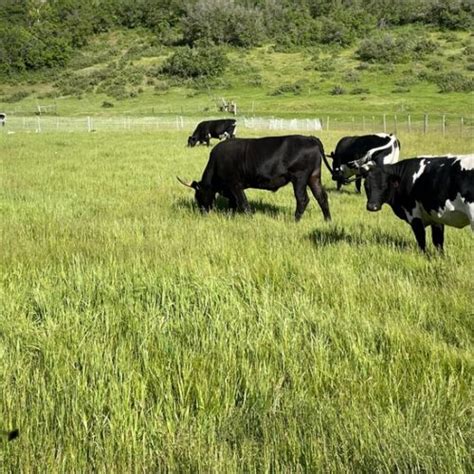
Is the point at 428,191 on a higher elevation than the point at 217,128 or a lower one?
higher

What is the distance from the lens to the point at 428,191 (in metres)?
6.28

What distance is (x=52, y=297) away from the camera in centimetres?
450

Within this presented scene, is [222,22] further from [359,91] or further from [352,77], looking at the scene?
[359,91]

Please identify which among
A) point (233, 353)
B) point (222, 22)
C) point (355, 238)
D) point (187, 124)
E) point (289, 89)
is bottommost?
point (187, 124)

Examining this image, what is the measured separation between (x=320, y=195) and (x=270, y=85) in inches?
2383

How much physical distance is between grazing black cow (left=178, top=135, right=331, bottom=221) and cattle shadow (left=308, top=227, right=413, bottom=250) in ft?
4.96

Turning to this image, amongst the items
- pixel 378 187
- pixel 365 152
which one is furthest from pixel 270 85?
pixel 378 187

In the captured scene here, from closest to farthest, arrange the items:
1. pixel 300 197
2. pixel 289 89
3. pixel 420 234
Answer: pixel 420 234, pixel 300 197, pixel 289 89

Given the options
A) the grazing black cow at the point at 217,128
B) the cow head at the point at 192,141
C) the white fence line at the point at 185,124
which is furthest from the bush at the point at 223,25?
the cow head at the point at 192,141

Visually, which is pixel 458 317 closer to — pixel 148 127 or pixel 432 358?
pixel 432 358

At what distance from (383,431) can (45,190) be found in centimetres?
1092

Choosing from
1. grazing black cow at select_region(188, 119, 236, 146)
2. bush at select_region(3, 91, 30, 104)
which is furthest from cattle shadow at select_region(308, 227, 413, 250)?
bush at select_region(3, 91, 30, 104)

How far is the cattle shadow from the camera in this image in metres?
6.91

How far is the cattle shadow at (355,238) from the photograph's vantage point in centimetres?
691
